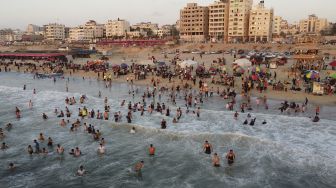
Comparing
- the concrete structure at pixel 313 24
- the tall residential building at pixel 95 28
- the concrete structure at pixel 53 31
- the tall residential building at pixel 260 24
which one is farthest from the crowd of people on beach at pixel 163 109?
the concrete structure at pixel 313 24

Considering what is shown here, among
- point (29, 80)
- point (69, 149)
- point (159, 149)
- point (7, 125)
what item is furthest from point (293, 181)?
point (29, 80)

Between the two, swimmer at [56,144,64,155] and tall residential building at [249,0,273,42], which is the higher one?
tall residential building at [249,0,273,42]

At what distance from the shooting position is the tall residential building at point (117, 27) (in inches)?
6152

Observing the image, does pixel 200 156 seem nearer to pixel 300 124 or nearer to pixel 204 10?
pixel 300 124

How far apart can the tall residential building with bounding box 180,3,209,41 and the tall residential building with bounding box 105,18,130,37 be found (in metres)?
46.7

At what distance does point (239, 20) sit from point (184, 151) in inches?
3604

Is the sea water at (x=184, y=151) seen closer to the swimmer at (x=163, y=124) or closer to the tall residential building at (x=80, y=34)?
the swimmer at (x=163, y=124)

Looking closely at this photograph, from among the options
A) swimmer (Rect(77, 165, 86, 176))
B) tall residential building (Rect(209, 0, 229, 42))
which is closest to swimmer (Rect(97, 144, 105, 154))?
swimmer (Rect(77, 165, 86, 176))

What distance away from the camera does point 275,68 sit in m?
43.8

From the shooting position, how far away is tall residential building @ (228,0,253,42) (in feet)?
339

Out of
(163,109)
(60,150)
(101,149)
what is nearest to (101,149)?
(101,149)

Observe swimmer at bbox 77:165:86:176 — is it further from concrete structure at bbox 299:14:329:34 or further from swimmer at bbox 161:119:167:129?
concrete structure at bbox 299:14:329:34

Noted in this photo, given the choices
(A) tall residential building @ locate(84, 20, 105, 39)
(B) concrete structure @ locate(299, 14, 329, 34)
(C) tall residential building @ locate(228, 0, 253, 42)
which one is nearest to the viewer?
(C) tall residential building @ locate(228, 0, 253, 42)

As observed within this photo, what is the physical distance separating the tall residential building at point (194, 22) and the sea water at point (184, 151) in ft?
287
